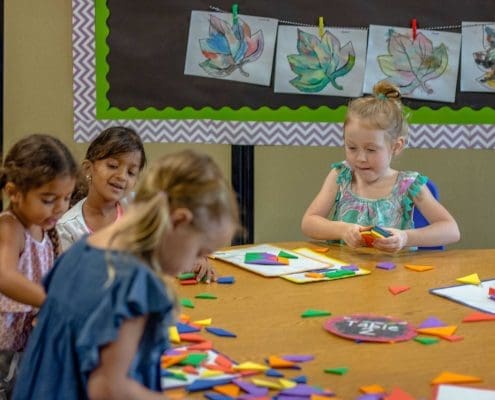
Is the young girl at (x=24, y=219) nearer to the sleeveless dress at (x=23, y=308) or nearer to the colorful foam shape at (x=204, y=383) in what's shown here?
the sleeveless dress at (x=23, y=308)

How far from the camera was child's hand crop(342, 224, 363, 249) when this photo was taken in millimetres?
2375

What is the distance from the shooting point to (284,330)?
1.66 meters

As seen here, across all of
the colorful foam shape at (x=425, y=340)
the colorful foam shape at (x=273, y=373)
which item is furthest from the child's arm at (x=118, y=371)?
the colorful foam shape at (x=425, y=340)

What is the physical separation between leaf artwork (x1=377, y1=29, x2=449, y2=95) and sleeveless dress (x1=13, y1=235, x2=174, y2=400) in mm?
2363

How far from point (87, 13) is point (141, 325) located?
2.44m

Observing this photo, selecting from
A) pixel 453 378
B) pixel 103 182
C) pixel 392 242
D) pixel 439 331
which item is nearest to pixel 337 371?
pixel 453 378

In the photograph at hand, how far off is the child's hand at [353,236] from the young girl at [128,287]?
114cm

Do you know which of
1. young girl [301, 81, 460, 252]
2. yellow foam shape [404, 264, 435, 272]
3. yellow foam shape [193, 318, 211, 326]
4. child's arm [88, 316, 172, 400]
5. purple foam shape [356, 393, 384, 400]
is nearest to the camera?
child's arm [88, 316, 172, 400]

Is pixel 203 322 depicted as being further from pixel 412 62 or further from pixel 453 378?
pixel 412 62

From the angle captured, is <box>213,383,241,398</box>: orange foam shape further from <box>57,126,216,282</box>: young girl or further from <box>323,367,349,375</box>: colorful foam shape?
<box>57,126,216,282</box>: young girl

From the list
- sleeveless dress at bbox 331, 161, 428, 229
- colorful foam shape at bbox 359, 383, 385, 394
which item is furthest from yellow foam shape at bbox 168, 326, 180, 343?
sleeveless dress at bbox 331, 161, 428, 229

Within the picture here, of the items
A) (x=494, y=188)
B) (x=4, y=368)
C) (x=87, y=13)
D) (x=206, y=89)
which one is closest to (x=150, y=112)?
(x=206, y=89)

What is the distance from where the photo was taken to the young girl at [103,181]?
7.48ft

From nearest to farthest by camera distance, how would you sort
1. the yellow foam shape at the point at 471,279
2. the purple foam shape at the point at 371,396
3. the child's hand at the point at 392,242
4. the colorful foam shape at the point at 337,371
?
the purple foam shape at the point at 371,396 < the colorful foam shape at the point at 337,371 < the yellow foam shape at the point at 471,279 < the child's hand at the point at 392,242
